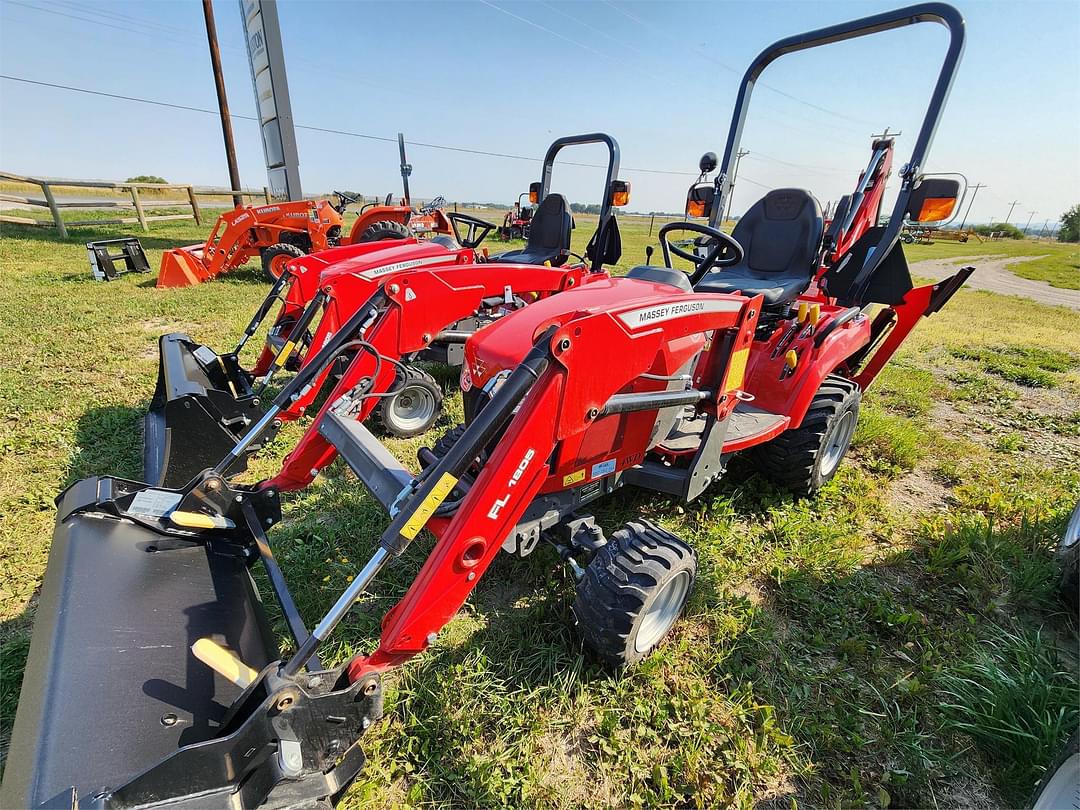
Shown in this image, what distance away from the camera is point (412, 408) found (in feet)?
14.5

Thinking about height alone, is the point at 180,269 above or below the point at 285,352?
below

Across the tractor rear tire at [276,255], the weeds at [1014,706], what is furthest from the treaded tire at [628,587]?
the tractor rear tire at [276,255]

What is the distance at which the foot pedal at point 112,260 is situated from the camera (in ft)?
28.9

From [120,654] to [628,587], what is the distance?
66.5 inches

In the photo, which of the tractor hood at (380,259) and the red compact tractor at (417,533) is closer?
the red compact tractor at (417,533)

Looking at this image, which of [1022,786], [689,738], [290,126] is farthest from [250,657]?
[290,126]

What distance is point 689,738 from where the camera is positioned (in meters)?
2.05

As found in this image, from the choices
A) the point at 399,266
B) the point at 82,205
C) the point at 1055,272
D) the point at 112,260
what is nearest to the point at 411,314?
the point at 399,266

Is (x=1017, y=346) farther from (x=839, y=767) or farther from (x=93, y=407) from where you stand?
(x=93, y=407)

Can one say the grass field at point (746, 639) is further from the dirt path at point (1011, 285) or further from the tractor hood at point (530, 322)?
the dirt path at point (1011, 285)

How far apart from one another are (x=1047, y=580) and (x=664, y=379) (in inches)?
91.7

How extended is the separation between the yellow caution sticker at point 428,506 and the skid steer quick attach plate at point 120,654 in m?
0.78

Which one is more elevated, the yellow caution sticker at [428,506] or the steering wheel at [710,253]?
the steering wheel at [710,253]

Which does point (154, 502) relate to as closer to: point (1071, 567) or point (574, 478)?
point (574, 478)
